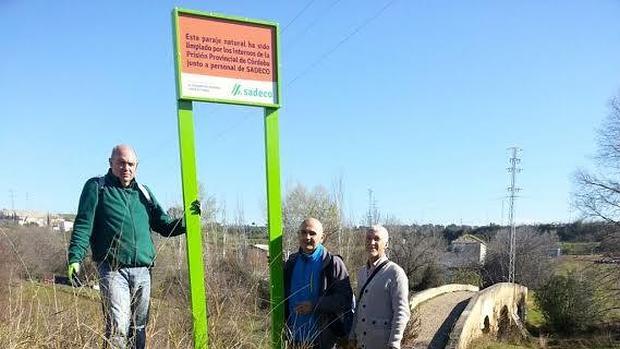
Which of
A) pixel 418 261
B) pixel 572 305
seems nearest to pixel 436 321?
pixel 572 305

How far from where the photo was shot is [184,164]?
3781mm

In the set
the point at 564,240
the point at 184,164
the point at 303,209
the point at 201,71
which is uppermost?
the point at 201,71

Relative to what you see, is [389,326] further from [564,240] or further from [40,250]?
[564,240]

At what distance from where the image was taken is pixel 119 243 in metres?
3.54

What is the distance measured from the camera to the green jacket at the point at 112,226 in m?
3.52

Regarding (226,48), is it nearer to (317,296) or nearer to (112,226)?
(112,226)

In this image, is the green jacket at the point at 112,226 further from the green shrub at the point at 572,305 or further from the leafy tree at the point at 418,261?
the green shrub at the point at 572,305

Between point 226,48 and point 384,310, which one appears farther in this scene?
point 226,48

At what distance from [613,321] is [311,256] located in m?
34.7

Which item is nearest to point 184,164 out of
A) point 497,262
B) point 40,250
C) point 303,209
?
point 40,250

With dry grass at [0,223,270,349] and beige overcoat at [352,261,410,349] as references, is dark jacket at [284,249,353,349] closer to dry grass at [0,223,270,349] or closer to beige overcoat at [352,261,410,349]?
beige overcoat at [352,261,410,349]

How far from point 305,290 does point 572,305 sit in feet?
105

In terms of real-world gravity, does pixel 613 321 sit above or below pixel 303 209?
below

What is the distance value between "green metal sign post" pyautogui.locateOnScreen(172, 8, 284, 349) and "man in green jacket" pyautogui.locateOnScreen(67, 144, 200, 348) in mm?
321
